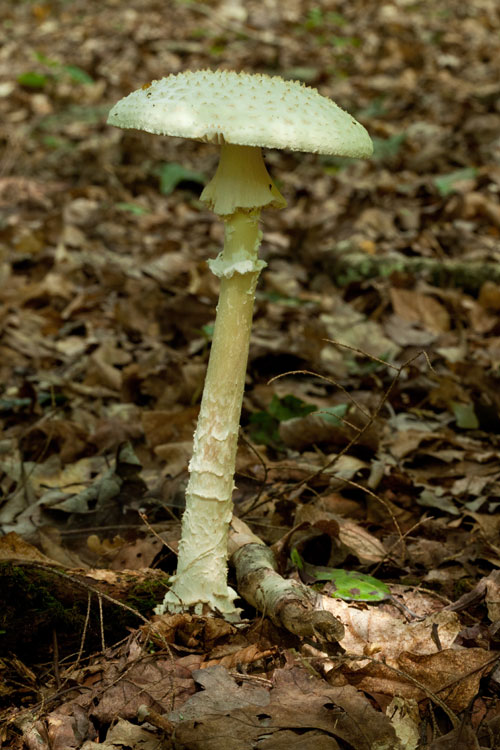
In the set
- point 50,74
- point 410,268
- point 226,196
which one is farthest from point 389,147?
point 50,74

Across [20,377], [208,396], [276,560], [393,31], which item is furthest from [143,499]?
[393,31]

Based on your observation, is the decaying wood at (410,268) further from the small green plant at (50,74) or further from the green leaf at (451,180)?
the small green plant at (50,74)

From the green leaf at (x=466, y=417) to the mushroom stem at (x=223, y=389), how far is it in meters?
1.96

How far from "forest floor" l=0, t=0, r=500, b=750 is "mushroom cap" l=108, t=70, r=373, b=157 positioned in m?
0.89

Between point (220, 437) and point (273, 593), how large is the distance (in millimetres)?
599

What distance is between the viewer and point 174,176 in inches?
360

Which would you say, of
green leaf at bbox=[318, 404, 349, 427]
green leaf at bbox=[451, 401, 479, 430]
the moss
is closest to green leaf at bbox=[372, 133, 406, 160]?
green leaf at bbox=[451, 401, 479, 430]

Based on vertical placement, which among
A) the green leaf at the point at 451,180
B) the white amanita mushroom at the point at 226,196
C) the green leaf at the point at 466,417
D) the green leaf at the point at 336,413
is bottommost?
the green leaf at the point at 466,417

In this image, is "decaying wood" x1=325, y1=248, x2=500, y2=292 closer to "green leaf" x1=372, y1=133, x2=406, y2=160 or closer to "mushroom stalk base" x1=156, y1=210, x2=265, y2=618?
"green leaf" x1=372, y1=133, x2=406, y2=160

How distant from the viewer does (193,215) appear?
8.68 metres

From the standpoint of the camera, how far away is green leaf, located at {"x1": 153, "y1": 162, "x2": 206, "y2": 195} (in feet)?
29.7

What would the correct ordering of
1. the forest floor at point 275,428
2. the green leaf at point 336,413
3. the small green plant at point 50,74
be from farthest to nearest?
the small green plant at point 50,74, the green leaf at point 336,413, the forest floor at point 275,428

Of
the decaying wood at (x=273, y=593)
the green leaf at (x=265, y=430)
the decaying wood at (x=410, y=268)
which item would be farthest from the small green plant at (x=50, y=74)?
the decaying wood at (x=273, y=593)

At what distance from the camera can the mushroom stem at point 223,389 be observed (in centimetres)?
244
